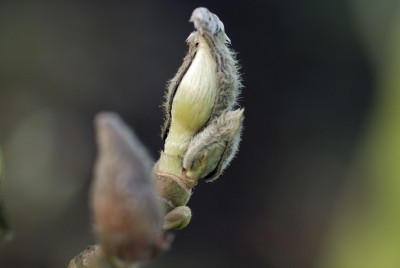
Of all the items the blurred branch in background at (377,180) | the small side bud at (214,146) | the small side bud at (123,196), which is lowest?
the small side bud at (123,196)

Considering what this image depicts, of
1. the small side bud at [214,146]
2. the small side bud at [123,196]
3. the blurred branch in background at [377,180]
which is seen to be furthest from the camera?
the blurred branch in background at [377,180]

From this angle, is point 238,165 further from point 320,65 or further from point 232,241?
point 320,65

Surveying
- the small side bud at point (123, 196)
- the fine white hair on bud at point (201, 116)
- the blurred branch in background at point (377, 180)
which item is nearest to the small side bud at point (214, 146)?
the fine white hair on bud at point (201, 116)

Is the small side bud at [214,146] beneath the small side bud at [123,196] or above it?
above

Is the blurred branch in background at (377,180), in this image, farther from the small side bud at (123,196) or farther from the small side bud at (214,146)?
the small side bud at (123,196)

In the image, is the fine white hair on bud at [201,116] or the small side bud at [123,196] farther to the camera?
the fine white hair on bud at [201,116]

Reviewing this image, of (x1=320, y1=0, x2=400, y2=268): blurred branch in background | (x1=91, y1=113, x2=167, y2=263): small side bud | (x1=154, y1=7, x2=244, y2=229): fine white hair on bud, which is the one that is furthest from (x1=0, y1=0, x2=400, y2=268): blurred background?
(x1=91, y1=113, x2=167, y2=263): small side bud

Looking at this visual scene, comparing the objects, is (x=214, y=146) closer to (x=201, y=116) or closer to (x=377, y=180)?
(x=201, y=116)
